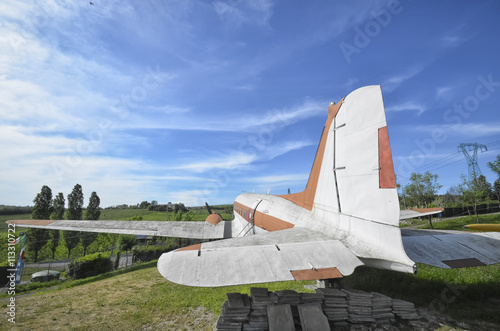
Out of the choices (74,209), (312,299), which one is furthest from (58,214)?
(312,299)

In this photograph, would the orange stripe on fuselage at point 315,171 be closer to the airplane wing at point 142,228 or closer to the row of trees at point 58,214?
the airplane wing at point 142,228

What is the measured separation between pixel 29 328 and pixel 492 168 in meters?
50.6

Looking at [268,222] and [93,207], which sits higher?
[93,207]

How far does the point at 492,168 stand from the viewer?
109ft

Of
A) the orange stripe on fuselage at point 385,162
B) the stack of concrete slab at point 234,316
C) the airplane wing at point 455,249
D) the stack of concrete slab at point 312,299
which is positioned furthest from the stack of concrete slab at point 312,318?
the orange stripe on fuselage at point 385,162

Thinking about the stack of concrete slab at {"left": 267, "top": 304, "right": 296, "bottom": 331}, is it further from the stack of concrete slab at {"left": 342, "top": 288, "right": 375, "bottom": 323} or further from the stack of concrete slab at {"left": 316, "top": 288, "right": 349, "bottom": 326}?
the stack of concrete slab at {"left": 342, "top": 288, "right": 375, "bottom": 323}

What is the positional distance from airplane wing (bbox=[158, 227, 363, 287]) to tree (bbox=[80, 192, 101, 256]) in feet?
97.3

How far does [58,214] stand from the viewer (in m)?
25.1

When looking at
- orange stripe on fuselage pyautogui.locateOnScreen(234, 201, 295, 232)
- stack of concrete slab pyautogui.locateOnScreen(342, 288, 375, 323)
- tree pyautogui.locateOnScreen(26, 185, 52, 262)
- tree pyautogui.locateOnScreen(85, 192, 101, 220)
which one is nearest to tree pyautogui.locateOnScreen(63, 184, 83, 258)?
tree pyautogui.locateOnScreen(85, 192, 101, 220)

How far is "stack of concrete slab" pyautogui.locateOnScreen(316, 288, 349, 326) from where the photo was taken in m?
5.57

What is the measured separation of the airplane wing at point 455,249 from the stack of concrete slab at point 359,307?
1679mm

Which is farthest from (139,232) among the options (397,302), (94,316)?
(397,302)

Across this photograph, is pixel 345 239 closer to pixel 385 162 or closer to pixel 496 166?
pixel 385 162

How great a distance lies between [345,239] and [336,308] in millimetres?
1873
